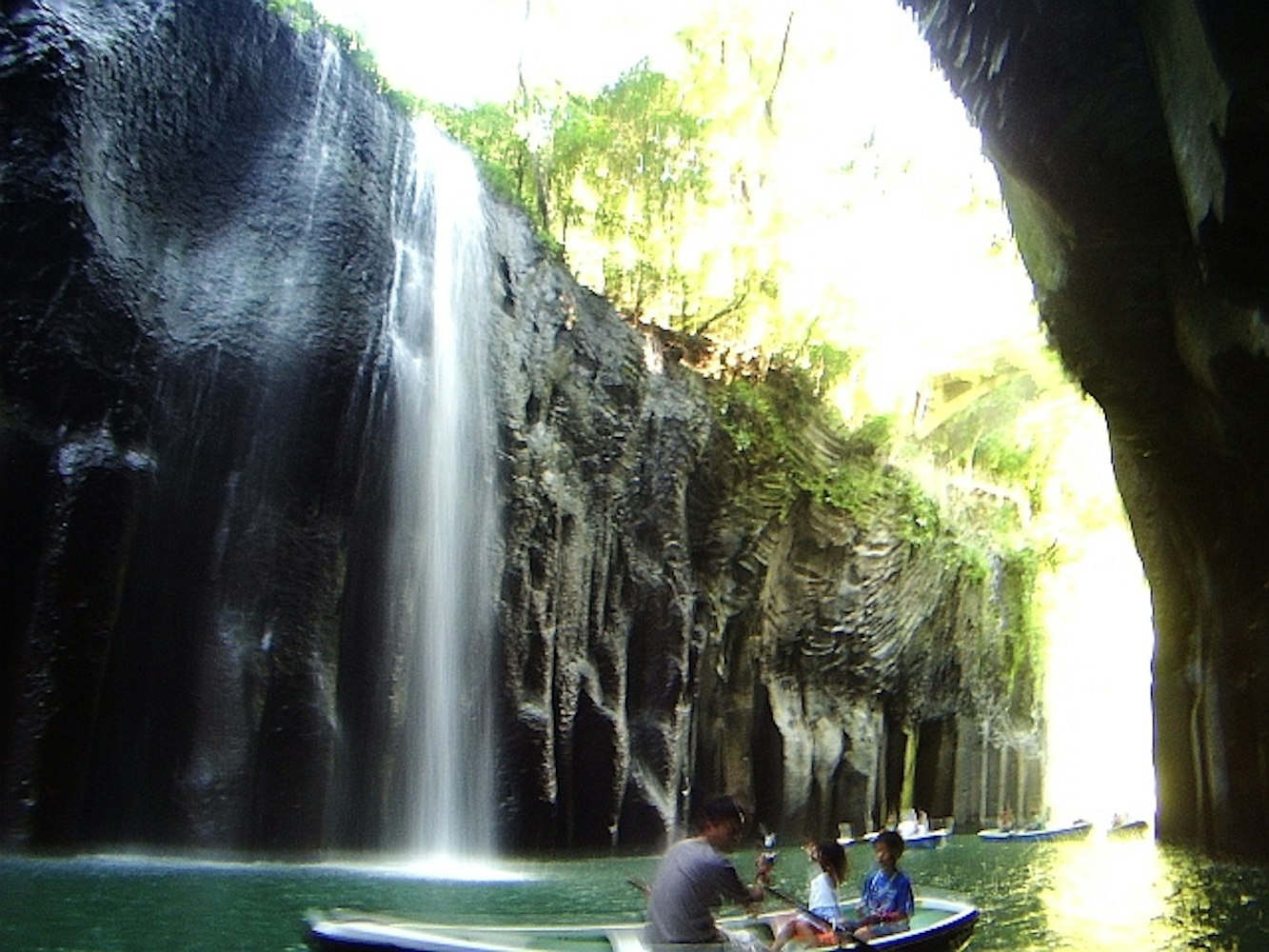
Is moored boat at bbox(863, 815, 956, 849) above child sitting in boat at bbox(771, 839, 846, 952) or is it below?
below

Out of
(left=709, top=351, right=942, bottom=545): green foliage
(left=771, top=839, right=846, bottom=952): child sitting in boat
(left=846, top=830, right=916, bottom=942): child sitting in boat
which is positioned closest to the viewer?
(left=771, top=839, right=846, bottom=952): child sitting in boat

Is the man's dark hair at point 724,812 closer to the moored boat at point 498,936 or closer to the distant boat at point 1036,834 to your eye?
the moored boat at point 498,936

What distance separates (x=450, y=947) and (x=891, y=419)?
855 inches

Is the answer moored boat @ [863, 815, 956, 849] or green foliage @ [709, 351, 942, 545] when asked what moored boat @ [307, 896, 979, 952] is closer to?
green foliage @ [709, 351, 942, 545]

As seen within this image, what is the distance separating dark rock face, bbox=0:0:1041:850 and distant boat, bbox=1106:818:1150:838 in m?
15.7

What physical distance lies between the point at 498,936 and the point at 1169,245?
28.8ft

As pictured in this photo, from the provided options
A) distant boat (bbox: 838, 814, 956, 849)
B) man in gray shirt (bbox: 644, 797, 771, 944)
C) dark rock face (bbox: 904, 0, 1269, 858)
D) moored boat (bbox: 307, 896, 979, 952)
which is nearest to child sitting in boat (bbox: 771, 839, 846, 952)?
moored boat (bbox: 307, 896, 979, 952)

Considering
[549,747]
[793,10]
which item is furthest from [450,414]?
[793,10]

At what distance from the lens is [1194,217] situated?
914cm

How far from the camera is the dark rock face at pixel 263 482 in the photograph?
1371 cm

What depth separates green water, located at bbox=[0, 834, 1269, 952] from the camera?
8.85m

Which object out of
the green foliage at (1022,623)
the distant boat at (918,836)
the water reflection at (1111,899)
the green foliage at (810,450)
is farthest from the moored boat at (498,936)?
the green foliage at (1022,623)

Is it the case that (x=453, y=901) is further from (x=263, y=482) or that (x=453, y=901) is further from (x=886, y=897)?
(x=263, y=482)

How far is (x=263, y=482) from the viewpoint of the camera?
15.8m
